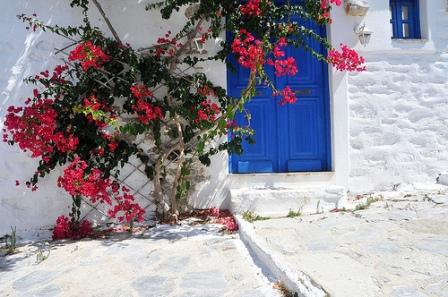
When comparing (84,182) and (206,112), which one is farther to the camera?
(206,112)

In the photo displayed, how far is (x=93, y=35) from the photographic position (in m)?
4.38

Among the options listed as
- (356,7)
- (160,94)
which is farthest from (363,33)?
(160,94)

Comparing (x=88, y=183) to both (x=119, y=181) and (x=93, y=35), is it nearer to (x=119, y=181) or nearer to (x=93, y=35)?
(x=119, y=181)

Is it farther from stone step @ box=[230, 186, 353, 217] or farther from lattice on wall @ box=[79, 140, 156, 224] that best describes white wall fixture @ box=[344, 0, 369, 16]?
lattice on wall @ box=[79, 140, 156, 224]

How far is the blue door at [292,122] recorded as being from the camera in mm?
5004

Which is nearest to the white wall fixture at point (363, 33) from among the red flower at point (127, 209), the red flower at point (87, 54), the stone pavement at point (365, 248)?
the stone pavement at point (365, 248)

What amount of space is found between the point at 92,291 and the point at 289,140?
293cm

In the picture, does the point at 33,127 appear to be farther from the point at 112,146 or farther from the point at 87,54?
the point at 87,54

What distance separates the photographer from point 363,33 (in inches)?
199

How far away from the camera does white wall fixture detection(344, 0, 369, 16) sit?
197 inches

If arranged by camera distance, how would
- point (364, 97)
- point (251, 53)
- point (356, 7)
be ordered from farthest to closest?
point (364, 97), point (356, 7), point (251, 53)

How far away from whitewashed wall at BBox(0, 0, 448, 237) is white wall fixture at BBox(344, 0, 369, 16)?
11 centimetres

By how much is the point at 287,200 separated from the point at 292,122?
3.22 feet

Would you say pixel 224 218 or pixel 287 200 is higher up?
pixel 287 200
